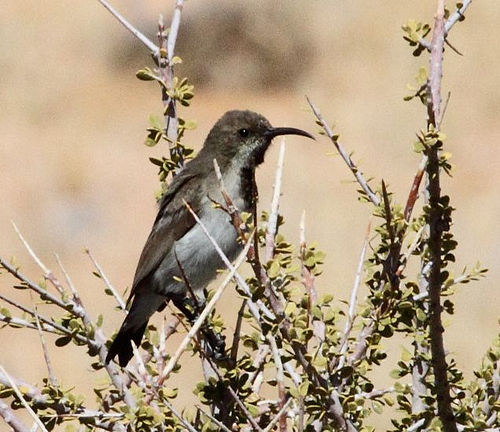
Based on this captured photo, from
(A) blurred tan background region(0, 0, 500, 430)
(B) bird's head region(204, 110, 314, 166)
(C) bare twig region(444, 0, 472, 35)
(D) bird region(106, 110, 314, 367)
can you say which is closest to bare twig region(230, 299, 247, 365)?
(C) bare twig region(444, 0, 472, 35)

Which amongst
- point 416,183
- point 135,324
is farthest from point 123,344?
point 416,183

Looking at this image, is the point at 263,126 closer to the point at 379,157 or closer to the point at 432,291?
the point at 432,291

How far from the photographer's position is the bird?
14.8 feet

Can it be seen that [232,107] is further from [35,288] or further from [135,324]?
[35,288]

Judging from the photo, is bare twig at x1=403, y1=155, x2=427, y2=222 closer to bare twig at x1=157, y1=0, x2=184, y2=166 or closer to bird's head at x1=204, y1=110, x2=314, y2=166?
bare twig at x1=157, y1=0, x2=184, y2=166

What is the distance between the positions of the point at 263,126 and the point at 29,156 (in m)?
8.71

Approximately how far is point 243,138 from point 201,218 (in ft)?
1.83

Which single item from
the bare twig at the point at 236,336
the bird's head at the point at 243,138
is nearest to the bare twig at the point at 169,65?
the bare twig at the point at 236,336

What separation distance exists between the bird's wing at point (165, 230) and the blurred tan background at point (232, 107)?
606 centimetres

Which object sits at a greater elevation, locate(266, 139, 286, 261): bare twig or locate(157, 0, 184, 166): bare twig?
locate(157, 0, 184, 166): bare twig

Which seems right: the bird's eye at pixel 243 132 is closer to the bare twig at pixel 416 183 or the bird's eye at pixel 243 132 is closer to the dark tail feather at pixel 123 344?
the dark tail feather at pixel 123 344

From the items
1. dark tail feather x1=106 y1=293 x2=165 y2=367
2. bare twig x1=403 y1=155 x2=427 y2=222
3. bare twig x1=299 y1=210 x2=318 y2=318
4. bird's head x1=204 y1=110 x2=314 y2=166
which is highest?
bird's head x1=204 y1=110 x2=314 y2=166

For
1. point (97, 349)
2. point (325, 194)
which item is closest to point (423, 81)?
point (97, 349)

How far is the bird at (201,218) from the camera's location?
4523mm
